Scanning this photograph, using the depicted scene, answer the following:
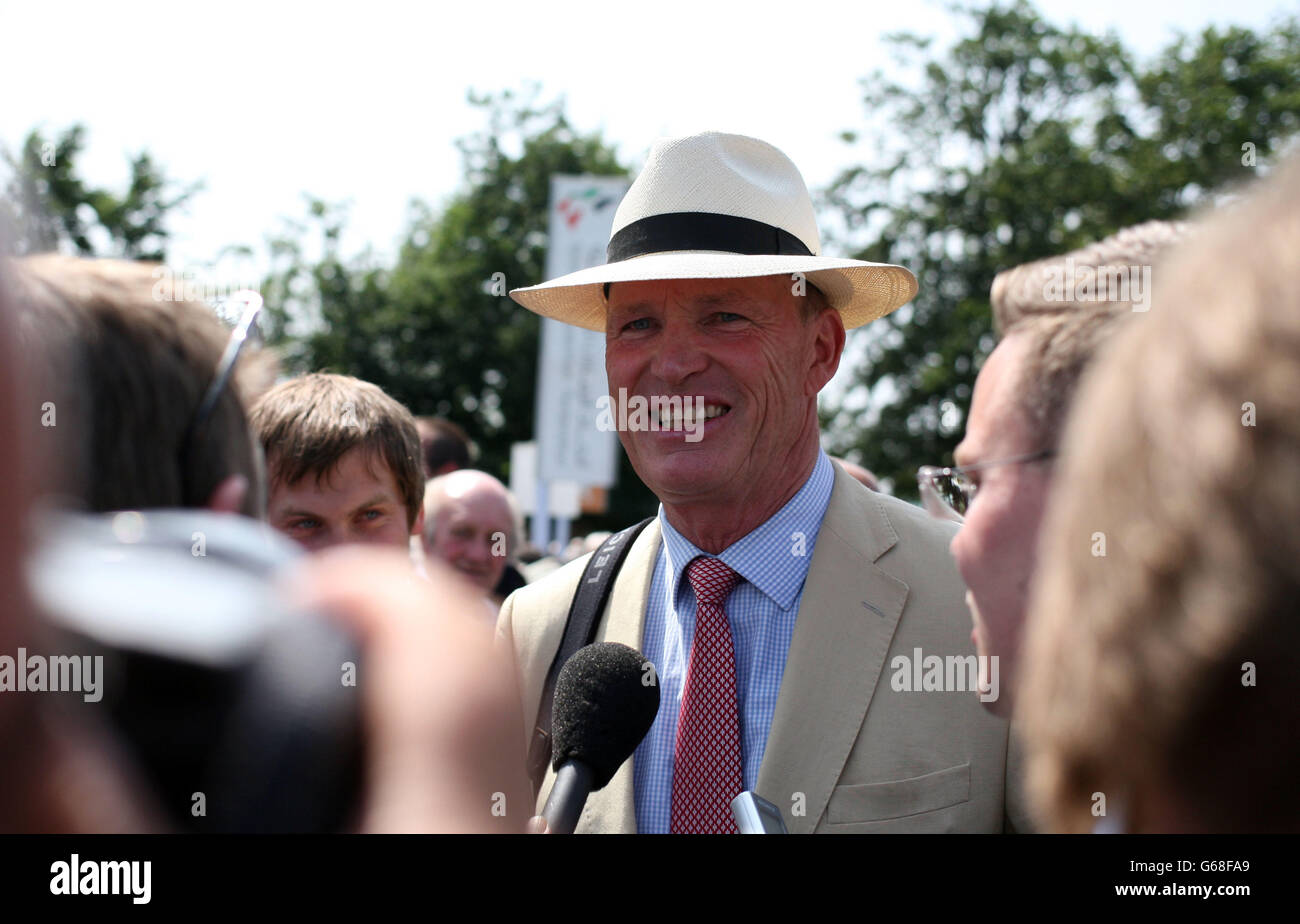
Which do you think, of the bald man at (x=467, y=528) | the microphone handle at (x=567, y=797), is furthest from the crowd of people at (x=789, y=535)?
the bald man at (x=467, y=528)

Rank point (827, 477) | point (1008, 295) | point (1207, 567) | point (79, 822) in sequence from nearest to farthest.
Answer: point (1207, 567), point (79, 822), point (1008, 295), point (827, 477)

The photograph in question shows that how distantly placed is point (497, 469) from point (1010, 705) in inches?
1351

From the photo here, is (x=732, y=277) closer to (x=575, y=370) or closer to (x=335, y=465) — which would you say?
(x=335, y=465)

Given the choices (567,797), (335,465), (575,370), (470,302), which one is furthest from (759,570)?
(470,302)

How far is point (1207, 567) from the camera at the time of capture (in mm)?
774

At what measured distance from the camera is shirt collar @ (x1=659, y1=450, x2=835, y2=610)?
281 centimetres

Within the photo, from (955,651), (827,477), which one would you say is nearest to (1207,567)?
(955,651)

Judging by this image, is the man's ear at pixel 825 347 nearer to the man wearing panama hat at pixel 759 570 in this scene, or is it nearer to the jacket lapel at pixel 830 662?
the man wearing panama hat at pixel 759 570

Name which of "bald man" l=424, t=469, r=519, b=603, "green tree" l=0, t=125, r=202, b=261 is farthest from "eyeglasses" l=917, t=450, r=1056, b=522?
"green tree" l=0, t=125, r=202, b=261

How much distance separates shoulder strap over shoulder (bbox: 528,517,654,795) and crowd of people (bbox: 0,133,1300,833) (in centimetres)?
3

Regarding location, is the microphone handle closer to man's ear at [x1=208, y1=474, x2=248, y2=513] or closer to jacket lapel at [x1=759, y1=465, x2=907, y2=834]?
jacket lapel at [x1=759, y1=465, x2=907, y2=834]

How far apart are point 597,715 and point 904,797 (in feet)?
2.36
